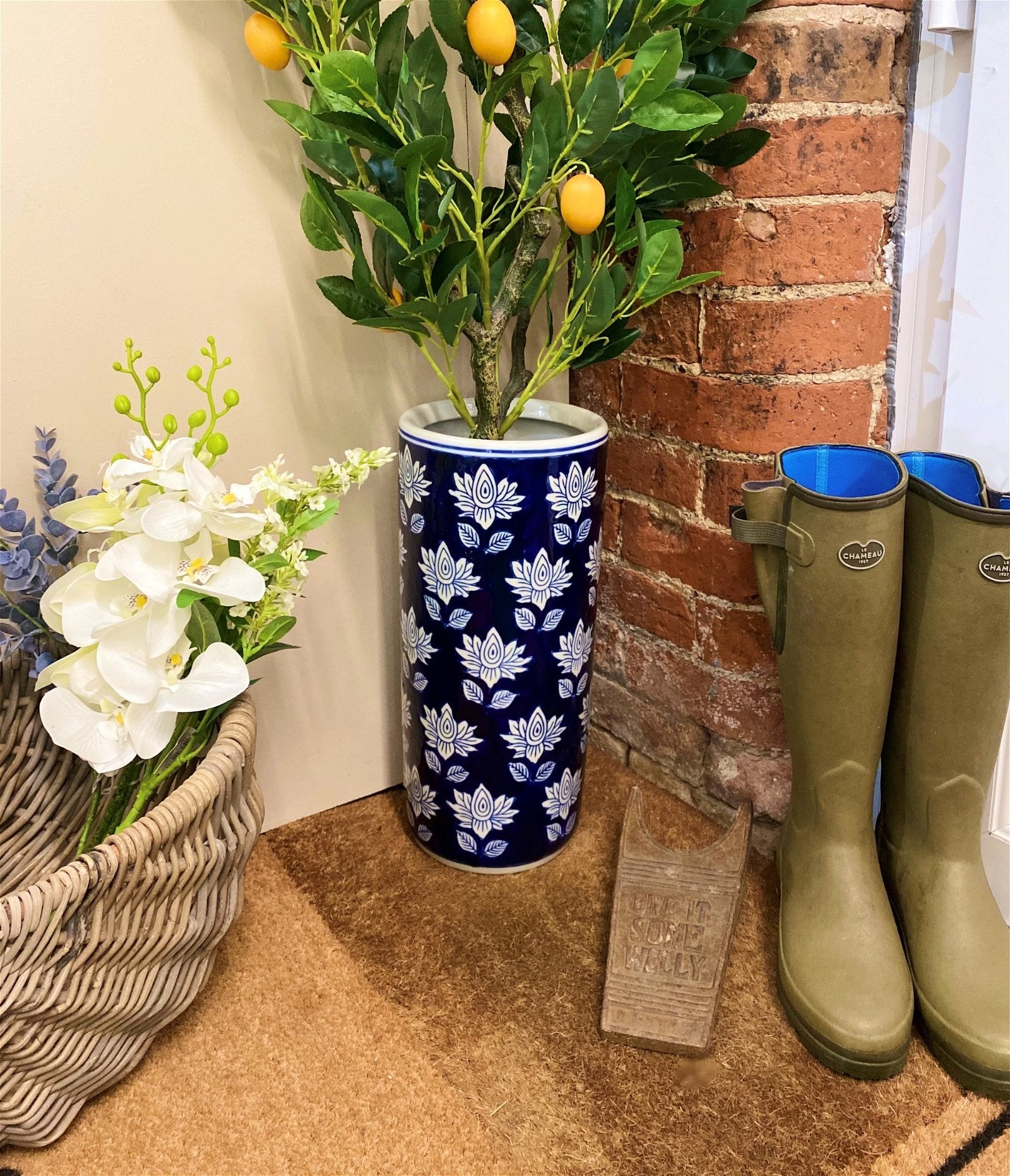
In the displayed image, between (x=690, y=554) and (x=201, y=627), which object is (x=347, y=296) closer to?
(x=201, y=627)

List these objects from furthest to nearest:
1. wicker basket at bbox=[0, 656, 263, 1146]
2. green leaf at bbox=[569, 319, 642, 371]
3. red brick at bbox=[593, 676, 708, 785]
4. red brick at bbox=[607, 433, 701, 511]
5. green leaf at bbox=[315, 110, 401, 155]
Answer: red brick at bbox=[593, 676, 708, 785], red brick at bbox=[607, 433, 701, 511], green leaf at bbox=[569, 319, 642, 371], green leaf at bbox=[315, 110, 401, 155], wicker basket at bbox=[0, 656, 263, 1146]

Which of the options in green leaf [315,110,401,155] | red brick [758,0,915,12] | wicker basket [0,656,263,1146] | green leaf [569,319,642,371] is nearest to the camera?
wicker basket [0,656,263,1146]

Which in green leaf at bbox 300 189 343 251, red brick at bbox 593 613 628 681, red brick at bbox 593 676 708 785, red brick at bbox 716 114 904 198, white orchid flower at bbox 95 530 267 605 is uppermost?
red brick at bbox 716 114 904 198

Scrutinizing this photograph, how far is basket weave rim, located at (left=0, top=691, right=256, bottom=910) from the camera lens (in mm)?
702

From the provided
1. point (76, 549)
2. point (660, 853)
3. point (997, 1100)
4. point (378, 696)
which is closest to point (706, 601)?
point (660, 853)

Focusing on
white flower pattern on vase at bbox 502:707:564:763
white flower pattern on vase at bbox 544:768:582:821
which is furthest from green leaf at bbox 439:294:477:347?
white flower pattern on vase at bbox 544:768:582:821

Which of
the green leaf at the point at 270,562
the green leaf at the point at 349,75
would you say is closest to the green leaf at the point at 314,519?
the green leaf at the point at 270,562

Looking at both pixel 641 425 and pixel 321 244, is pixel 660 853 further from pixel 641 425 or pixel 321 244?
pixel 321 244

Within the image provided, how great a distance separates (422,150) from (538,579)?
42 cm

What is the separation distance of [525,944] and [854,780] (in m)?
0.38

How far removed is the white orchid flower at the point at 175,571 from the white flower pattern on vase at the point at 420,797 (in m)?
0.40

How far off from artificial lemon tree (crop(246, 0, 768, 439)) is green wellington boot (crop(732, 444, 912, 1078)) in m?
0.25

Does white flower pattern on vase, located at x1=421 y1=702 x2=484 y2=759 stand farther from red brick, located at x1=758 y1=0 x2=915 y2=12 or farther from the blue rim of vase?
red brick, located at x1=758 y1=0 x2=915 y2=12

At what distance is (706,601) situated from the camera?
44.4 inches
